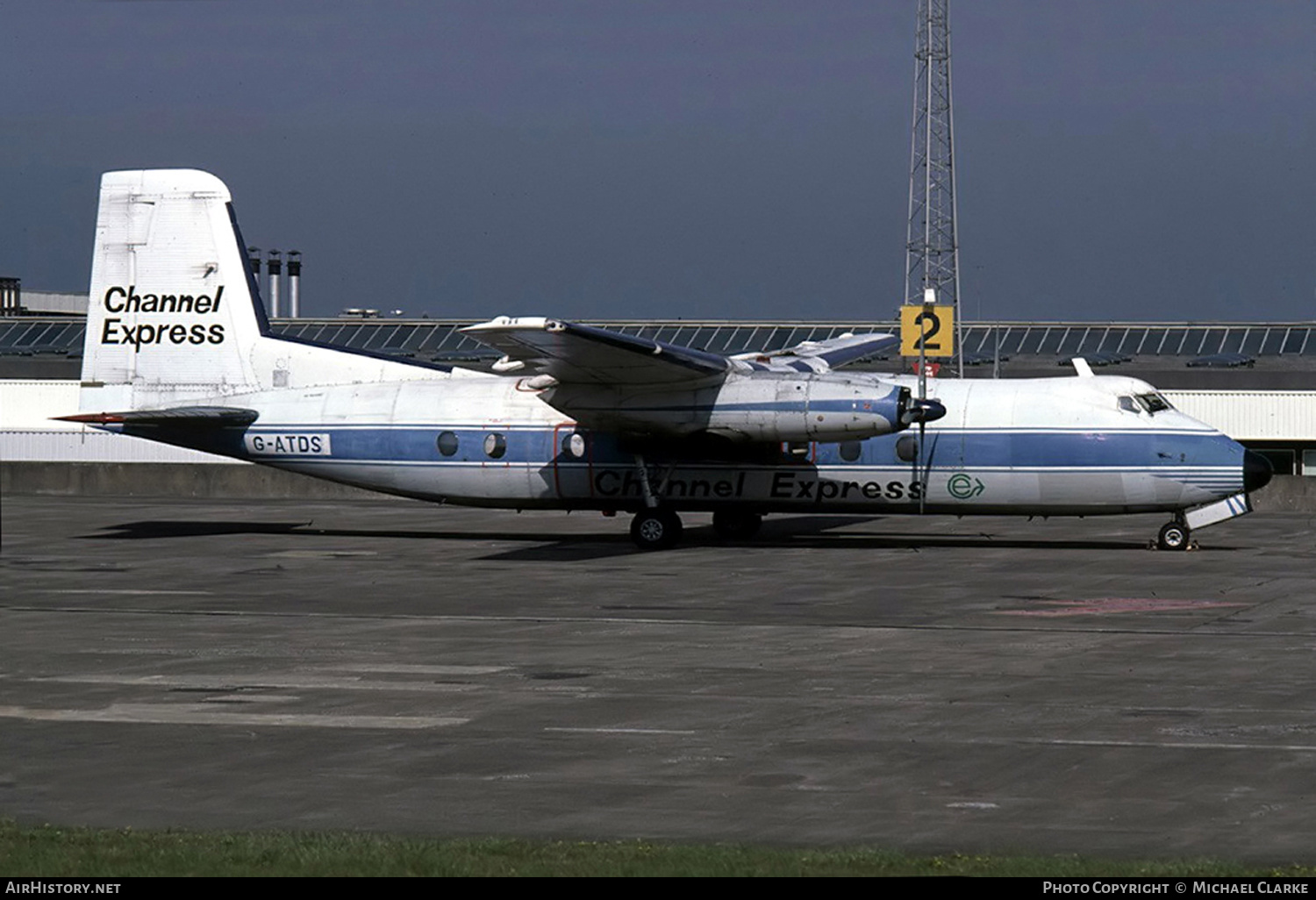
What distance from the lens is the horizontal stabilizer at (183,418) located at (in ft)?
113

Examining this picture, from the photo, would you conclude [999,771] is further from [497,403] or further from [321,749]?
[497,403]

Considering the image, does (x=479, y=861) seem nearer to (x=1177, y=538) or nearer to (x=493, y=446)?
(x=493, y=446)

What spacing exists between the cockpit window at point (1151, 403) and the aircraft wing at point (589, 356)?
301 inches

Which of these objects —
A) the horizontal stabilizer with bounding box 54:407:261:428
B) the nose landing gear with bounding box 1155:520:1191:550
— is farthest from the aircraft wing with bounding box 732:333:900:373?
the horizontal stabilizer with bounding box 54:407:261:428

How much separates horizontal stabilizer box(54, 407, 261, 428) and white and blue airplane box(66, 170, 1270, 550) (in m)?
0.07

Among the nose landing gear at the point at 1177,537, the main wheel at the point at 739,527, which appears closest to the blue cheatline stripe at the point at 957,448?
the nose landing gear at the point at 1177,537

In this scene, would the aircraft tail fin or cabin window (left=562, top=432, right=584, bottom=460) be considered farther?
the aircraft tail fin

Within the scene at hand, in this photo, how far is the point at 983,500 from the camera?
32.6 metres

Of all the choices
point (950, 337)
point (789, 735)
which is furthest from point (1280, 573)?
point (950, 337)

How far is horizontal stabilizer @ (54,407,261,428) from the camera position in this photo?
34406 millimetres

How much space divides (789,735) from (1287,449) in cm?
4332

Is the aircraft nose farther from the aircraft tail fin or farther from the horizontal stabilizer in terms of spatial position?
the aircraft tail fin

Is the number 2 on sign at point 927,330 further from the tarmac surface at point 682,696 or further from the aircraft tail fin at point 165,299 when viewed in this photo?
the aircraft tail fin at point 165,299

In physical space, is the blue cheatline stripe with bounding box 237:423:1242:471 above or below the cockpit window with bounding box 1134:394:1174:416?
below
